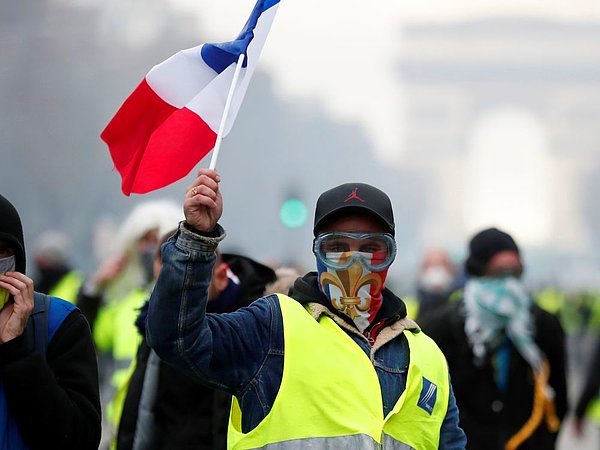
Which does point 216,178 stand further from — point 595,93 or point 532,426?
point 595,93

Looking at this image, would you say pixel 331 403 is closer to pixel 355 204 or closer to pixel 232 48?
pixel 355 204

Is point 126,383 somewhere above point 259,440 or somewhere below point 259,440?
below

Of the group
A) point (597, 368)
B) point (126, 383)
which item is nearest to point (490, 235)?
point (597, 368)

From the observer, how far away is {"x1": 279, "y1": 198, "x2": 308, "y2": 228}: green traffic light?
55.0ft

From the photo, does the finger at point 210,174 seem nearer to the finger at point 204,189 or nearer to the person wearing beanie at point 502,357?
the finger at point 204,189

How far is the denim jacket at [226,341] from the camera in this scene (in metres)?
3.62

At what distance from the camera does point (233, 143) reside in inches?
1943

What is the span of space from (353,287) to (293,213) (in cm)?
1266

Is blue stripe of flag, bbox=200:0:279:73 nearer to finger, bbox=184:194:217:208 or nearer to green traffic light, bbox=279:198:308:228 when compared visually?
finger, bbox=184:194:217:208

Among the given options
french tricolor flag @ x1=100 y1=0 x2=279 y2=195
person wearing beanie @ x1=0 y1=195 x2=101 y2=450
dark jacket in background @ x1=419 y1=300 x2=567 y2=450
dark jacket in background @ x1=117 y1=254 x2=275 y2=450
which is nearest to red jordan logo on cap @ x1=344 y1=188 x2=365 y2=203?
french tricolor flag @ x1=100 y1=0 x2=279 y2=195

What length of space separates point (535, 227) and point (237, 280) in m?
88.4

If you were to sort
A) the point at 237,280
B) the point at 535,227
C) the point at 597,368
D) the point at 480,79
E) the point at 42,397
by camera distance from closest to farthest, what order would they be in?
1. the point at 42,397
2. the point at 237,280
3. the point at 597,368
4. the point at 535,227
5. the point at 480,79

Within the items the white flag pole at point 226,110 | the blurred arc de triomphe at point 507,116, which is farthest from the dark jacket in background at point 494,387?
the blurred arc de triomphe at point 507,116

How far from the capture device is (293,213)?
54.9ft
